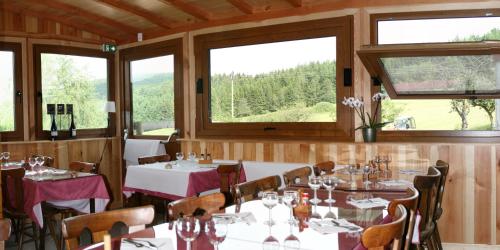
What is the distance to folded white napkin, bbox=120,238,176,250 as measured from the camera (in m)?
1.77

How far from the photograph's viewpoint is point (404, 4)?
178 inches

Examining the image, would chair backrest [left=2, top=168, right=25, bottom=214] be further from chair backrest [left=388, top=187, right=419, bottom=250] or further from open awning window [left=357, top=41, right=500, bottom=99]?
chair backrest [left=388, top=187, right=419, bottom=250]

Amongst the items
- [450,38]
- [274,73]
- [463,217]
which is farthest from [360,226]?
[274,73]

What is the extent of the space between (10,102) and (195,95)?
2.34 metres

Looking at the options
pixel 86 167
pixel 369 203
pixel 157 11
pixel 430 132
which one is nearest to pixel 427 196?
pixel 369 203

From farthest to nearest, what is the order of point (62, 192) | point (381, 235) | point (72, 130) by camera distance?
point (72, 130)
point (62, 192)
point (381, 235)

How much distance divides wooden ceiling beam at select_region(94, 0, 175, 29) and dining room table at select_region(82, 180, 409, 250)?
3.51m

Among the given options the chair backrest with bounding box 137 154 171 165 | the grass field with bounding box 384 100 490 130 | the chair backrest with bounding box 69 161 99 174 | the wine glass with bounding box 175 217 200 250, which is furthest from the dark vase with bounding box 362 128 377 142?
the wine glass with bounding box 175 217 200 250

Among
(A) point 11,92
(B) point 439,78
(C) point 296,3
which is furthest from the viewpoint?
(A) point 11,92

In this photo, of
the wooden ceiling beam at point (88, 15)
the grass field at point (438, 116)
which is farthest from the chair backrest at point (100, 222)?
the wooden ceiling beam at point (88, 15)

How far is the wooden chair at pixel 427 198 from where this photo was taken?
2.80 meters

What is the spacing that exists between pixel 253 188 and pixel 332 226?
0.92 meters

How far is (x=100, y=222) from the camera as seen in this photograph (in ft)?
6.63

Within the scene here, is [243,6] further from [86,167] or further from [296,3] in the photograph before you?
[86,167]
